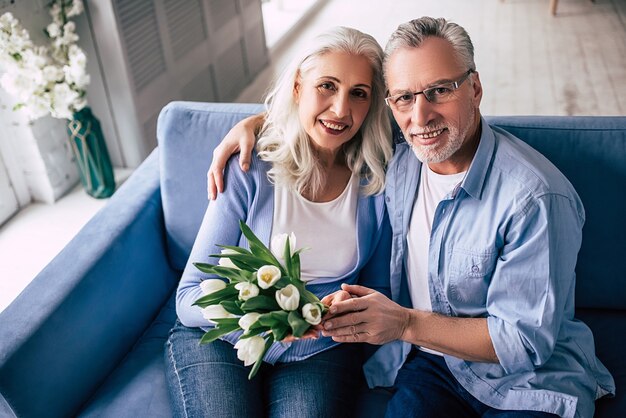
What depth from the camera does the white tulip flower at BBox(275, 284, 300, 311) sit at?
3.78ft

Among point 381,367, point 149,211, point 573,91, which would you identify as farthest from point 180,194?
point 573,91

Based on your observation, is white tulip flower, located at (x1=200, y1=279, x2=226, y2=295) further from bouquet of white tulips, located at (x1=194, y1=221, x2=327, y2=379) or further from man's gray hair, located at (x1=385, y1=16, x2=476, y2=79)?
man's gray hair, located at (x1=385, y1=16, x2=476, y2=79)

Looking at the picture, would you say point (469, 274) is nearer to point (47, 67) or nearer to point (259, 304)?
point (259, 304)

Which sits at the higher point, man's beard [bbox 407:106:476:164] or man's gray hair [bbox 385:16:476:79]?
man's gray hair [bbox 385:16:476:79]

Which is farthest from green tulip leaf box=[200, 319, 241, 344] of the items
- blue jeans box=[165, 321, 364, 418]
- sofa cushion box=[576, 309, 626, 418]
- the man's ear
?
sofa cushion box=[576, 309, 626, 418]

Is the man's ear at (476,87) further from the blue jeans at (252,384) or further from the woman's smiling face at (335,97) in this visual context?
the blue jeans at (252,384)

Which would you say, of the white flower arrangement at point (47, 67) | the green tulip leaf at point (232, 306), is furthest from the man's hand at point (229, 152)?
the white flower arrangement at point (47, 67)

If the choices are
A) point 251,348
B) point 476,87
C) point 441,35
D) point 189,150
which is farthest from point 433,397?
point 189,150

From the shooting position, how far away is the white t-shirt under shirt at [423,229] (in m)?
1.51

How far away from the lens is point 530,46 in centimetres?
490

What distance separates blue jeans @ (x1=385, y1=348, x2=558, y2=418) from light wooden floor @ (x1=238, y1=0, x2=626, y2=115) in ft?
8.78

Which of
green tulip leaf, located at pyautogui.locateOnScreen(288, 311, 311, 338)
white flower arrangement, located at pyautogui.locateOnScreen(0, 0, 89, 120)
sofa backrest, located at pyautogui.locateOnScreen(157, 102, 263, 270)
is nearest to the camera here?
green tulip leaf, located at pyautogui.locateOnScreen(288, 311, 311, 338)

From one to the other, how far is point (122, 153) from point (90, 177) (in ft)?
1.08

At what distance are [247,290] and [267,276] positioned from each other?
5cm
